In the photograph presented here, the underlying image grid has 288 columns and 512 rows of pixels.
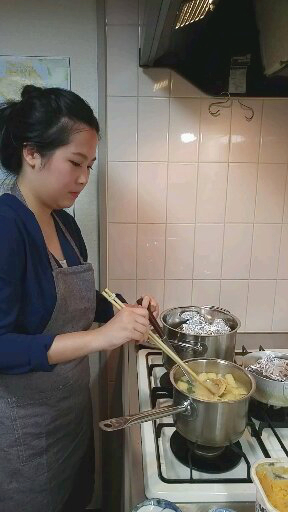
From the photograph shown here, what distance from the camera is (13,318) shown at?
33.7 inches

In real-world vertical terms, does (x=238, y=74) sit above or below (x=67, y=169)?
above

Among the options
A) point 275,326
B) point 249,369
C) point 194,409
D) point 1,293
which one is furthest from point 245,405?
point 275,326

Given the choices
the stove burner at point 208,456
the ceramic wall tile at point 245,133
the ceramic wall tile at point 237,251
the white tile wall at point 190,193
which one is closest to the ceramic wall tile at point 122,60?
the white tile wall at point 190,193

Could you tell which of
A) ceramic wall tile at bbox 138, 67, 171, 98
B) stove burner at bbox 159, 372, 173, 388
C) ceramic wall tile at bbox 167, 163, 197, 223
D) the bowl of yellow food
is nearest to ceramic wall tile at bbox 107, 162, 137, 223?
ceramic wall tile at bbox 167, 163, 197, 223

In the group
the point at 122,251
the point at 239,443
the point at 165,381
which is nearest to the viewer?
the point at 239,443

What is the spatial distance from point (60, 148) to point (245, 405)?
642mm

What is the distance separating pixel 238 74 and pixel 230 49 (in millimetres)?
75

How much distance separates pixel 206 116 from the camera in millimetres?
1303

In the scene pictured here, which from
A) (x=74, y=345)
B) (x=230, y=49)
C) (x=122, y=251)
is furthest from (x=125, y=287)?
(x=230, y=49)

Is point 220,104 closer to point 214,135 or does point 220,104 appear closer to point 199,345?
point 214,135

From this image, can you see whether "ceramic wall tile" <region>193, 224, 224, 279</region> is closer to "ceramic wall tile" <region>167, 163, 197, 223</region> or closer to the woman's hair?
"ceramic wall tile" <region>167, 163, 197, 223</region>

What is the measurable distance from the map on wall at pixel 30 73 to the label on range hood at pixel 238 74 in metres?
0.52

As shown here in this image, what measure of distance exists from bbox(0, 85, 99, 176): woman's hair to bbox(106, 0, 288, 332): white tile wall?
402mm

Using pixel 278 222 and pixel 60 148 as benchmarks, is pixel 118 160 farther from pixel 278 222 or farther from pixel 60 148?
pixel 278 222
